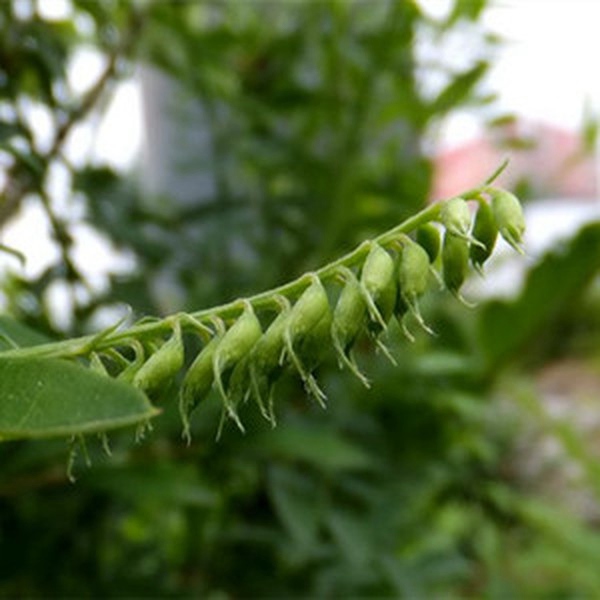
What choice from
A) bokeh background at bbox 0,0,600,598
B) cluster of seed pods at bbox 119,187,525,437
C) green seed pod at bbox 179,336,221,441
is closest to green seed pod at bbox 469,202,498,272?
cluster of seed pods at bbox 119,187,525,437

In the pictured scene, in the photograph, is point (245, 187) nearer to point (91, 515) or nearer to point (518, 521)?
point (91, 515)

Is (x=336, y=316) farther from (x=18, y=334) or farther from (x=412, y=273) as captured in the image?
(x=18, y=334)

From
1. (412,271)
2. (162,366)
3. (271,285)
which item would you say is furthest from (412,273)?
(271,285)

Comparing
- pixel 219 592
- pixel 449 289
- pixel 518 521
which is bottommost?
pixel 449 289

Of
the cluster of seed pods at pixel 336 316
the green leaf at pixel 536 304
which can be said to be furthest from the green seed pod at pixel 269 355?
the green leaf at pixel 536 304

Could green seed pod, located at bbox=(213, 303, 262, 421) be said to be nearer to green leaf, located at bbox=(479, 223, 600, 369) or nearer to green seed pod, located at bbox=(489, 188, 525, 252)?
green seed pod, located at bbox=(489, 188, 525, 252)

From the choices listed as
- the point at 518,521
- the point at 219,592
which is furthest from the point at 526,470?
the point at 219,592

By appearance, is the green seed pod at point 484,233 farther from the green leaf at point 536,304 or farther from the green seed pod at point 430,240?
the green leaf at point 536,304

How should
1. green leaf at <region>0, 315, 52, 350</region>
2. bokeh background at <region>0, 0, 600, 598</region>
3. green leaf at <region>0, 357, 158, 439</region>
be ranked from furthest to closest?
bokeh background at <region>0, 0, 600, 598</region> → green leaf at <region>0, 315, 52, 350</region> → green leaf at <region>0, 357, 158, 439</region>
